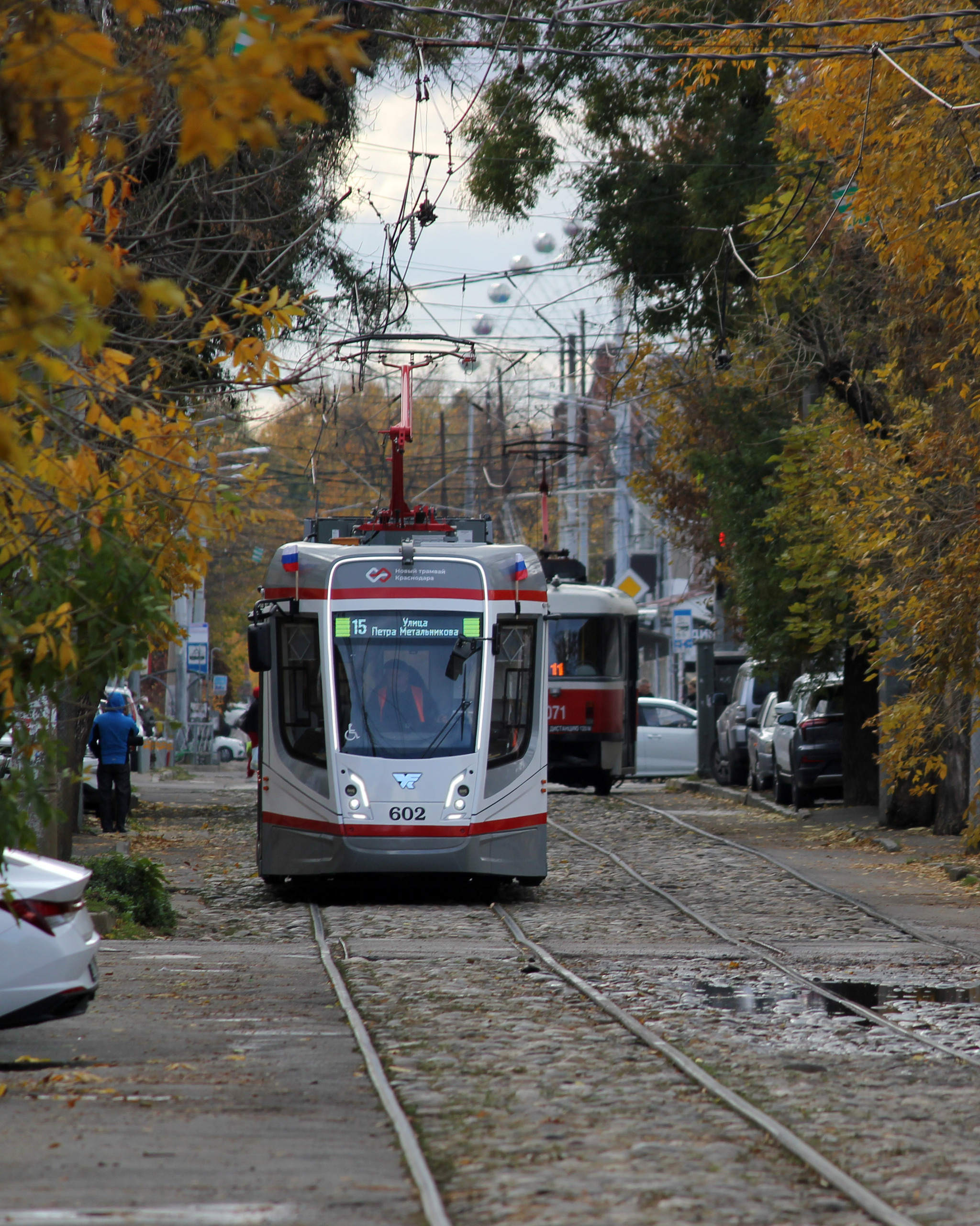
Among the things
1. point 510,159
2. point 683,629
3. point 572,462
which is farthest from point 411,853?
point 572,462

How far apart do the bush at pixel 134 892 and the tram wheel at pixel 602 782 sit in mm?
16731

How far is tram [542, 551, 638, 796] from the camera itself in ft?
102

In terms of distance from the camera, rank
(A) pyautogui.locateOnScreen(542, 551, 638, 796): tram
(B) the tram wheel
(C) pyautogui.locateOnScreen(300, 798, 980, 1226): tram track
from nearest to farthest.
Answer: (C) pyautogui.locateOnScreen(300, 798, 980, 1226): tram track → (A) pyautogui.locateOnScreen(542, 551, 638, 796): tram → (B) the tram wheel

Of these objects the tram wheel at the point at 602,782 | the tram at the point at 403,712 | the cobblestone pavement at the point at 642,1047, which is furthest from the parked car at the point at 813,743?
the tram at the point at 403,712

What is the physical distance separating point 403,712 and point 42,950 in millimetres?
8191

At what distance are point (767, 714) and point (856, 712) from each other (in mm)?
5977

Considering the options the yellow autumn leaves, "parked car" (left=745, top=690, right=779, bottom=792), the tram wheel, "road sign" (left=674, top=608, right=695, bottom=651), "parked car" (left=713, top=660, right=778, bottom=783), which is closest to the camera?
the yellow autumn leaves

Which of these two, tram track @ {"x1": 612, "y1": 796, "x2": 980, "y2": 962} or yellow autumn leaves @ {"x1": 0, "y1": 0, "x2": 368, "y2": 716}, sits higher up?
yellow autumn leaves @ {"x1": 0, "y1": 0, "x2": 368, "y2": 716}

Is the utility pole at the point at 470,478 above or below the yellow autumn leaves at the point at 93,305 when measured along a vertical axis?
above

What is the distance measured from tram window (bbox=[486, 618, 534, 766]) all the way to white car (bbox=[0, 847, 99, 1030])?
26.2 ft

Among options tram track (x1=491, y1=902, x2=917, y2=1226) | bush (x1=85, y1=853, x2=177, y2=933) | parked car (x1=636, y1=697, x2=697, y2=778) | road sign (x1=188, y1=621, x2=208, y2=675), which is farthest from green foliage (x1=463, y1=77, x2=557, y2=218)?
road sign (x1=188, y1=621, x2=208, y2=675)

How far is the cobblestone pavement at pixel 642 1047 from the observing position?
650 cm

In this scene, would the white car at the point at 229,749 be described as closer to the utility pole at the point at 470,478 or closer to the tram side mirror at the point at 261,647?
the utility pole at the point at 470,478

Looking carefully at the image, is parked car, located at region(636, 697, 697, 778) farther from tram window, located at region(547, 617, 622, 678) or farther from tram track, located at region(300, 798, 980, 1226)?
tram track, located at region(300, 798, 980, 1226)
